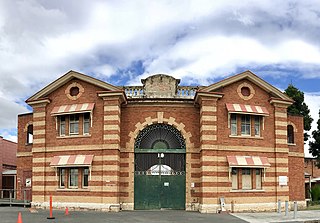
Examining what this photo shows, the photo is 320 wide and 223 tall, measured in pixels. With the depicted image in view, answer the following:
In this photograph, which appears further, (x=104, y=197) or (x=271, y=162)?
(x=271, y=162)

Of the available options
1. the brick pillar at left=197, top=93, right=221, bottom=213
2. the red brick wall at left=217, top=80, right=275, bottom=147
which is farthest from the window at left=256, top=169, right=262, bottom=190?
the brick pillar at left=197, top=93, right=221, bottom=213

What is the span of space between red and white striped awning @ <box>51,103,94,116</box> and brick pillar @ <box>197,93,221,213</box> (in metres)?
6.91

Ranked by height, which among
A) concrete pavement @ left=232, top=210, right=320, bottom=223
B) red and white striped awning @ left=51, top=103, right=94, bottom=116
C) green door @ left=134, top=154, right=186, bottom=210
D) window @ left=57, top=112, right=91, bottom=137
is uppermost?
red and white striped awning @ left=51, top=103, right=94, bottom=116

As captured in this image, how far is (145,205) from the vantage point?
1137 inches

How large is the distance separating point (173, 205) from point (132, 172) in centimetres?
333

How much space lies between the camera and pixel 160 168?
1156 inches

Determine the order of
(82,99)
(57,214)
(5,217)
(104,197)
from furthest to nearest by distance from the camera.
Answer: (82,99) → (104,197) → (57,214) → (5,217)

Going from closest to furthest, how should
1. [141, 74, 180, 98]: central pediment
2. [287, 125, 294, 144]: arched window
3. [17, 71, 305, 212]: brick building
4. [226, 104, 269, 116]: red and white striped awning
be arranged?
[17, 71, 305, 212]: brick building
[226, 104, 269, 116]: red and white striped awning
[141, 74, 180, 98]: central pediment
[287, 125, 294, 144]: arched window

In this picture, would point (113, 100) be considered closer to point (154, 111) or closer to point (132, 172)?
point (154, 111)

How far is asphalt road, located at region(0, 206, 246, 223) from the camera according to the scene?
22695 millimetres

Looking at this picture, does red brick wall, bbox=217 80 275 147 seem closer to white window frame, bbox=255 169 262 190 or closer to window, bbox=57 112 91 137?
white window frame, bbox=255 169 262 190

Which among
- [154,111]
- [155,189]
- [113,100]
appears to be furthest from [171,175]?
[113,100]

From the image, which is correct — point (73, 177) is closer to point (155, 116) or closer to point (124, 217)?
point (124, 217)

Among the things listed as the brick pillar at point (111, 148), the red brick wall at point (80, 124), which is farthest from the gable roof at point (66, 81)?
the brick pillar at point (111, 148)
